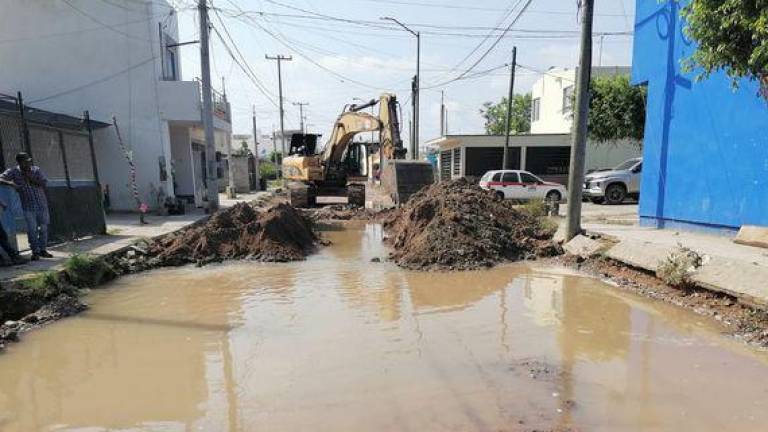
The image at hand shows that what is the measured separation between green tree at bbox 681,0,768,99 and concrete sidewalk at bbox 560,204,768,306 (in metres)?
2.53

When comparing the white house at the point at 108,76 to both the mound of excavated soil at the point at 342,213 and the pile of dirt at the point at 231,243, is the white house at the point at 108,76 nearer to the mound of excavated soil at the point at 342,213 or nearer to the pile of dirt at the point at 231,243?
the mound of excavated soil at the point at 342,213

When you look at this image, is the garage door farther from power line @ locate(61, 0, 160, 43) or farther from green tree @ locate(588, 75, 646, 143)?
power line @ locate(61, 0, 160, 43)

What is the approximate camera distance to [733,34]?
642 cm

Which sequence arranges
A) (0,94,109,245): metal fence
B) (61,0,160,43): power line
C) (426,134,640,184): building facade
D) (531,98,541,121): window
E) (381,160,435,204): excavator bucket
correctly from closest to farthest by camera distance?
1. (0,94,109,245): metal fence
2. (381,160,435,204): excavator bucket
3. (61,0,160,43): power line
4. (426,134,640,184): building facade
5. (531,98,541,121): window

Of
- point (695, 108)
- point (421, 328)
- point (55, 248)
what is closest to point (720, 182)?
point (695, 108)

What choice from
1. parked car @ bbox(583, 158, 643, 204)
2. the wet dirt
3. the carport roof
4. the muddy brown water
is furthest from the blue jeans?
parked car @ bbox(583, 158, 643, 204)

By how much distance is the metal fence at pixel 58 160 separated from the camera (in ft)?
36.7

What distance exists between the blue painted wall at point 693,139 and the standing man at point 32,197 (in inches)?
521

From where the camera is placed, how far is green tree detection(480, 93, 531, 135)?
6128cm

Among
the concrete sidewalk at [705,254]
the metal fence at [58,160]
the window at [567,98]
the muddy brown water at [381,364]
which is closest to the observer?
the muddy brown water at [381,364]

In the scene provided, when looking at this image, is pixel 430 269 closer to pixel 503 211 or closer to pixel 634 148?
pixel 503 211

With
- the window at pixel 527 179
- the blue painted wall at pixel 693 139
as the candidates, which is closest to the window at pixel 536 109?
the window at pixel 527 179

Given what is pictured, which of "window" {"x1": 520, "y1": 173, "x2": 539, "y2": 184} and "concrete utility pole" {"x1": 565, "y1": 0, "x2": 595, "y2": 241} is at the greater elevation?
"concrete utility pole" {"x1": 565, "y1": 0, "x2": 595, "y2": 241}

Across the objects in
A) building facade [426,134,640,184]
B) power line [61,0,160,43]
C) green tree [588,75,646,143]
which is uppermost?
power line [61,0,160,43]
